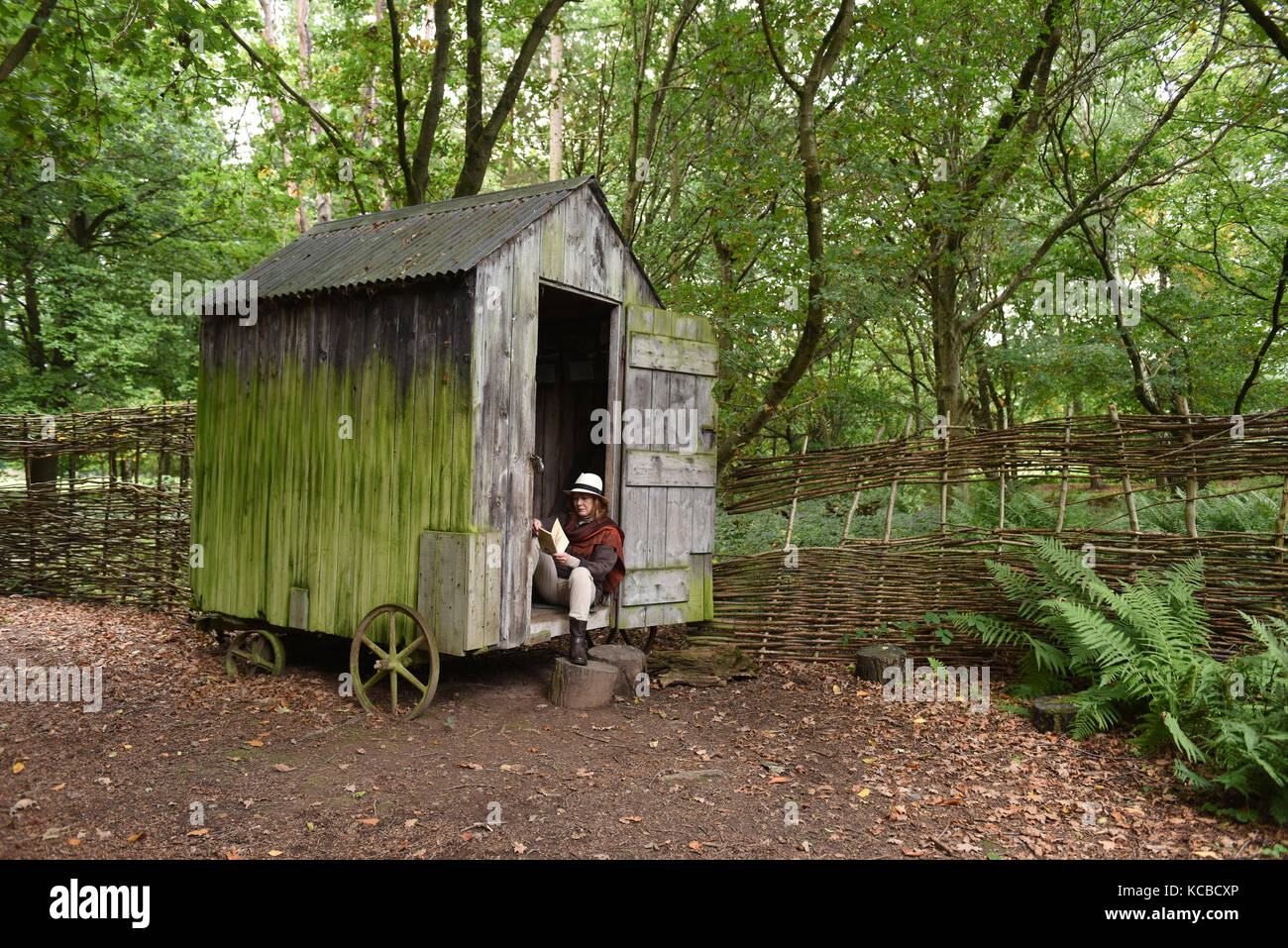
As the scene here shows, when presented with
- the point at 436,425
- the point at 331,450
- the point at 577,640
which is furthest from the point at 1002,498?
the point at 331,450

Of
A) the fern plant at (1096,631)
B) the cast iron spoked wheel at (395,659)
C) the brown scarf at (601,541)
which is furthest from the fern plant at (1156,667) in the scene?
the cast iron spoked wheel at (395,659)

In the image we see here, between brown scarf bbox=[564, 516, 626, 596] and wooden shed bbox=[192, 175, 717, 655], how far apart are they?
158 millimetres

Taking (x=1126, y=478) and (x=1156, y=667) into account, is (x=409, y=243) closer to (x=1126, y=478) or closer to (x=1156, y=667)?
(x=1126, y=478)

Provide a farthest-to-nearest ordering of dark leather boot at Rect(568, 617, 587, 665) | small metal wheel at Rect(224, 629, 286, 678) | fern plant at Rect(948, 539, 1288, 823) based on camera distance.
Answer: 1. small metal wheel at Rect(224, 629, 286, 678)
2. dark leather boot at Rect(568, 617, 587, 665)
3. fern plant at Rect(948, 539, 1288, 823)

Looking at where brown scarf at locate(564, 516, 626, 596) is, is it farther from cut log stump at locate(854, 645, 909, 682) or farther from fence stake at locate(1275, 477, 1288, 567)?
fence stake at locate(1275, 477, 1288, 567)

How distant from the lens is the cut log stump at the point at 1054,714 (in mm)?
5312

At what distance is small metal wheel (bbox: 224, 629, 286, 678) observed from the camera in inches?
265

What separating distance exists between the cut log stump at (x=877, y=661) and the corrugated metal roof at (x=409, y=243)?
4282 mm

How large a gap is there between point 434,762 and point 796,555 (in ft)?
12.2

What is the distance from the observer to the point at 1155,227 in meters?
12.4

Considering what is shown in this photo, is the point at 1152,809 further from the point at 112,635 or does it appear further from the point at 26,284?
the point at 26,284

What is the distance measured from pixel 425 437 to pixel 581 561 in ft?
4.95

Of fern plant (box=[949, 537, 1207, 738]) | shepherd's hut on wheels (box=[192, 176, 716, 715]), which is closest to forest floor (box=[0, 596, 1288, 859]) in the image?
fern plant (box=[949, 537, 1207, 738])

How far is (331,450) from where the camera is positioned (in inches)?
240
